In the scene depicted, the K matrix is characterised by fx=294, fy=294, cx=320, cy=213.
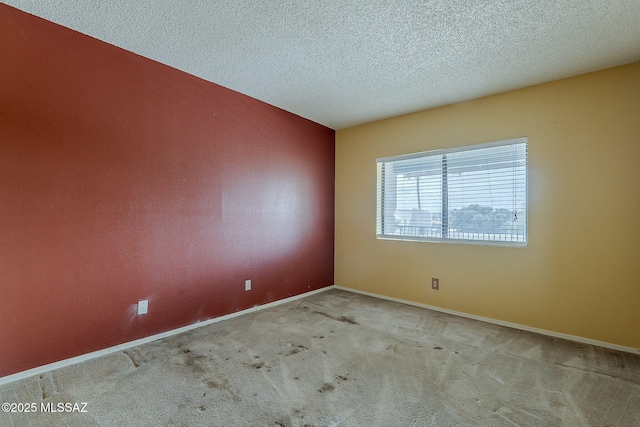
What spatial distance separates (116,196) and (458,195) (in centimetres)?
342

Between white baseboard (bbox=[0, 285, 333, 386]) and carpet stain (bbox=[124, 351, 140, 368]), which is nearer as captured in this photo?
white baseboard (bbox=[0, 285, 333, 386])

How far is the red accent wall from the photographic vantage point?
6.49 ft

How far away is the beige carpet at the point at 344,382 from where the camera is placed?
161 cm

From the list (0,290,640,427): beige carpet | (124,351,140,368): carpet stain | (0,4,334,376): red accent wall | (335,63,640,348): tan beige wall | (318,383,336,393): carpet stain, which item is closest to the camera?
(0,290,640,427): beige carpet

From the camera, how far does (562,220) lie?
8.98 feet

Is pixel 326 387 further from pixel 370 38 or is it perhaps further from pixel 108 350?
pixel 370 38

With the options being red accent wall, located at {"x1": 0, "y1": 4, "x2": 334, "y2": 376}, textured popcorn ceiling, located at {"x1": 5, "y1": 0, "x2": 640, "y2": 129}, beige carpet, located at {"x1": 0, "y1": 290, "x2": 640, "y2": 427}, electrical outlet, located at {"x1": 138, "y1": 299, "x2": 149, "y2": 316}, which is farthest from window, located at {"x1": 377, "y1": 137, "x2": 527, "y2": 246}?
electrical outlet, located at {"x1": 138, "y1": 299, "x2": 149, "y2": 316}

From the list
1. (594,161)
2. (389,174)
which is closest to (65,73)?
(389,174)

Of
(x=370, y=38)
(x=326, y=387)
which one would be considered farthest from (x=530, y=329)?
(x=370, y=38)

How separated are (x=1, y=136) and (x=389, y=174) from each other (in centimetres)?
372

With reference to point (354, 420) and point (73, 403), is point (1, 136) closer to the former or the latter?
point (73, 403)

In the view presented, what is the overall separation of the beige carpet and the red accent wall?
33cm

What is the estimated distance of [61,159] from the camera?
2.13 meters

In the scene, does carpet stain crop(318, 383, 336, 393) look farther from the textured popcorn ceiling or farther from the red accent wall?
the textured popcorn ceiling
